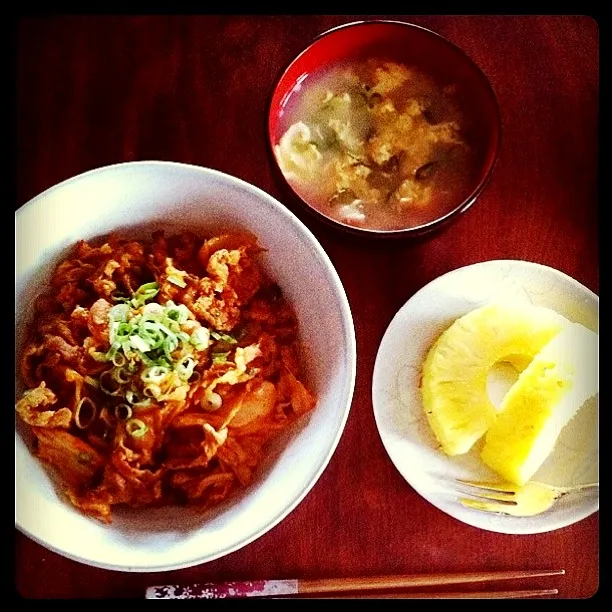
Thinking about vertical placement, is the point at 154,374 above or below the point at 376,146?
below

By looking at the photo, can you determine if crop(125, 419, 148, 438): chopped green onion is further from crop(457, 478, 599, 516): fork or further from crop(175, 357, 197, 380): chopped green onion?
crop(457, 478, 599, 516): fork

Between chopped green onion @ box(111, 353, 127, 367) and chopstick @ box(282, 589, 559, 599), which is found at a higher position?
chopped green onion @ box(111, 353, 127, 367)

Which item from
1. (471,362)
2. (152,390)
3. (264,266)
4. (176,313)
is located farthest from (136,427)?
(471,362)

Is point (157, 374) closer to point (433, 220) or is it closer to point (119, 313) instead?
point (119, 313)

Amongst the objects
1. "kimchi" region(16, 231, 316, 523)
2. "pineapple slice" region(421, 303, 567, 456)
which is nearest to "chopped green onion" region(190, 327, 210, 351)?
"kimchi" region(16, 231, 316, 523)

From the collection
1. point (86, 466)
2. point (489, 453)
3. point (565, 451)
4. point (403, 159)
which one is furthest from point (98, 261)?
point (565, 451)

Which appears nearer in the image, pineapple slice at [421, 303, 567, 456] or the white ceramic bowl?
the white ceramic bowl
